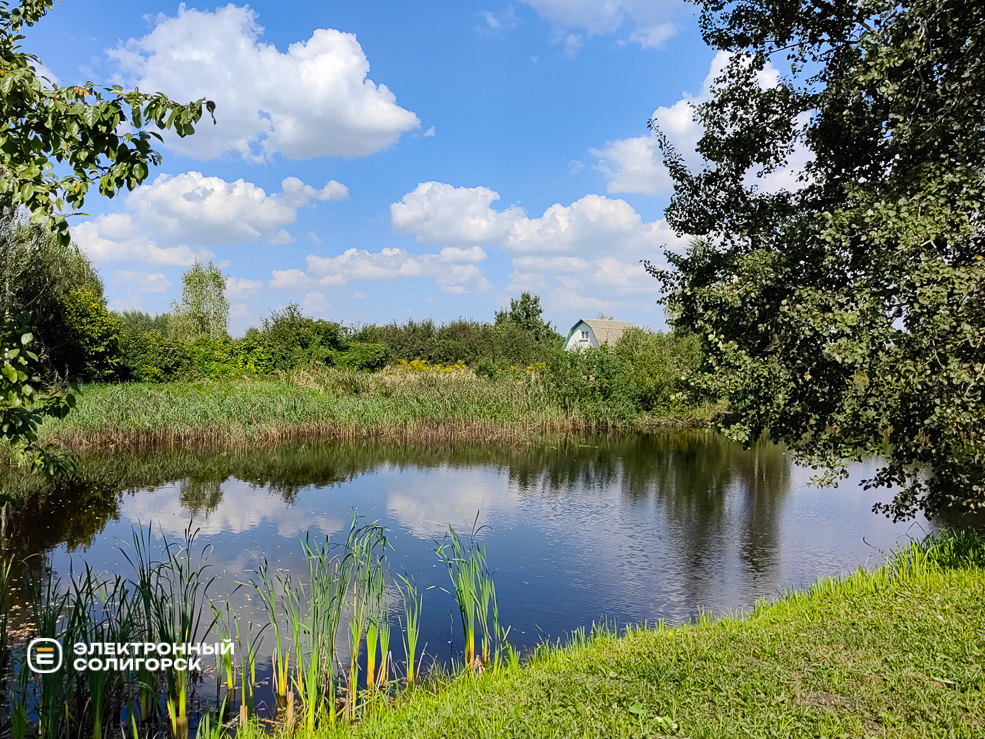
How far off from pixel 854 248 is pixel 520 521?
711 cm

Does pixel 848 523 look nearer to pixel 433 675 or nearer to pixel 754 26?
pixel 754 26

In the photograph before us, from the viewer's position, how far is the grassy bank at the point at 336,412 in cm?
1797

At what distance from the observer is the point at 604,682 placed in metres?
4.83

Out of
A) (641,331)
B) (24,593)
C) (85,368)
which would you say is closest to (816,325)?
(24,593)

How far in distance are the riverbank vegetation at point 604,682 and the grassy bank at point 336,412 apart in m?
12.3

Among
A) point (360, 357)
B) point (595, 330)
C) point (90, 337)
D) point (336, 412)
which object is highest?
point (595, 330)

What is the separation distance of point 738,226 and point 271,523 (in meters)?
8.57

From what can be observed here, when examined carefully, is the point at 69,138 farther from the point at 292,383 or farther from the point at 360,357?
the point at 360,357

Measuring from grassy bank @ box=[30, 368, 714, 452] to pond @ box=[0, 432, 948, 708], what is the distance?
858 mm

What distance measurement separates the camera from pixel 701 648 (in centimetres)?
543

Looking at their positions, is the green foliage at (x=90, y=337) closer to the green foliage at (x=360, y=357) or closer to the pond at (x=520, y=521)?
the green foliage at (x=360, y=357)

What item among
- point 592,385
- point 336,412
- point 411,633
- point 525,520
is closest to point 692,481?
point 525,520

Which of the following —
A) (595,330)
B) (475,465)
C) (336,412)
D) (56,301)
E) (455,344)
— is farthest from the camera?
(595,330)

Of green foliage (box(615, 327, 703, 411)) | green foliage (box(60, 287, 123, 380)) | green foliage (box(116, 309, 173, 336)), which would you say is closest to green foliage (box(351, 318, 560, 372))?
green foliage (box(615, 327, 703, 411))
